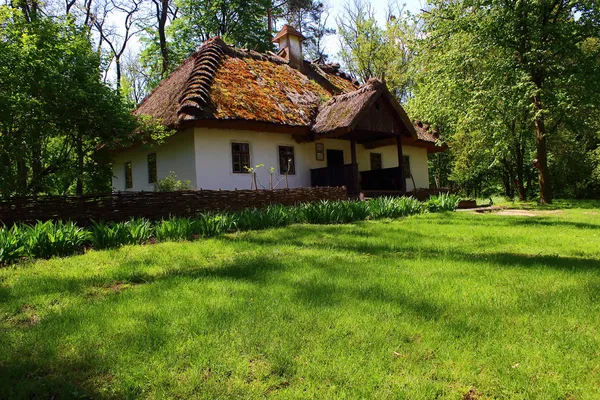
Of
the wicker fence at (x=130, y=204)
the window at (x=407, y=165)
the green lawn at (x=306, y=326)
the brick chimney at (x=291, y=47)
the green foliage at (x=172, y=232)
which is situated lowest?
the green lawn at (x=306, y=326)

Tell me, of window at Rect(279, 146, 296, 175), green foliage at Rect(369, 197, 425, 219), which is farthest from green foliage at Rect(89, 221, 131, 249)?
window at Rect(279, 146, 296, 175)

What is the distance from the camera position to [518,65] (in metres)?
15.3

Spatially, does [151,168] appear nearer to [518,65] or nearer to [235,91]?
[235,91]

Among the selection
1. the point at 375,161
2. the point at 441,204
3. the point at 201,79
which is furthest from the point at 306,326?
the point at 375,161

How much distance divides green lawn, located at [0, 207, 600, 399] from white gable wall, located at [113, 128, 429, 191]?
313 inches

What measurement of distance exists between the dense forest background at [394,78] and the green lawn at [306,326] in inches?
190

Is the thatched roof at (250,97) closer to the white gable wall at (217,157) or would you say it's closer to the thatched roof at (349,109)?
the thatched roof at (349,109)

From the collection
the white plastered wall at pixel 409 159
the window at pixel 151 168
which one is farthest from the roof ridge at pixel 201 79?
the white plastered wall at pixel 409 159

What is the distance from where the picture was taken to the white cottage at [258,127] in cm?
1340

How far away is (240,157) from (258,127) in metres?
1.28

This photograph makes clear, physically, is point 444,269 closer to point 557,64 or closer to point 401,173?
point 401,173

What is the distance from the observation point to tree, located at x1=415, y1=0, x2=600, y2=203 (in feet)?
47.8

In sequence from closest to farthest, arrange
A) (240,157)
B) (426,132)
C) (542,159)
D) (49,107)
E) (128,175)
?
1. (49,107)
2. (240,157)
3. (542,159)
4. (128,175)
5. (426,132)

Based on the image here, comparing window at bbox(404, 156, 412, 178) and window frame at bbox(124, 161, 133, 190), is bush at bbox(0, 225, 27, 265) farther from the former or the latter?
window at bbox(404, 156, 412, 178)
